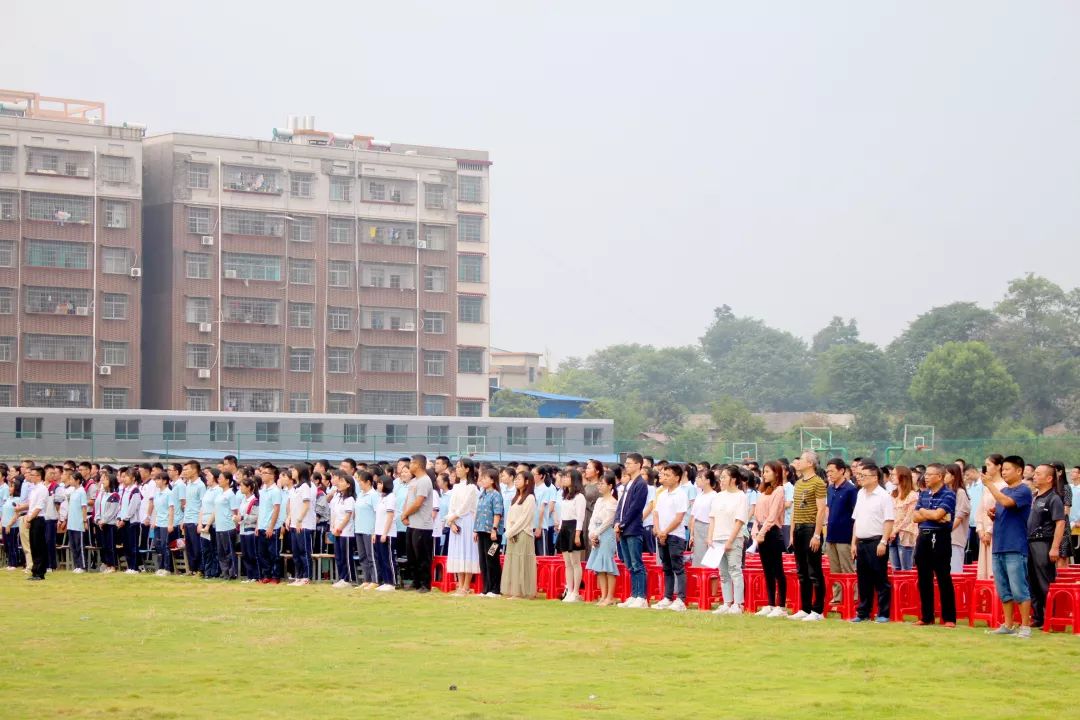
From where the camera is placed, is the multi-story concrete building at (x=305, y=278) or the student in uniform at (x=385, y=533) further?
the multi-story concrete building at (x=305, y=278)

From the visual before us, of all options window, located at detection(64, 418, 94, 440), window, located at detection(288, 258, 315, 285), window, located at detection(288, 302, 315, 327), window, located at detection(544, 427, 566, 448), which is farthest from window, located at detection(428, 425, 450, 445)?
window, located at detection(64, 418, 94, 440)

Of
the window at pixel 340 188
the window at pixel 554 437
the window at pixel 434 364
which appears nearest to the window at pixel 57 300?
the window at pixel 340 188

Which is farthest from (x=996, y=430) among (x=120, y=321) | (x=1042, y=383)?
(x=120, y=321)

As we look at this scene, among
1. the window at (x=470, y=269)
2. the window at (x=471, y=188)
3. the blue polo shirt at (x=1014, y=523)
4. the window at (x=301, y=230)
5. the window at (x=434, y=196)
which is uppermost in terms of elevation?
the window at (x=471, y=188)

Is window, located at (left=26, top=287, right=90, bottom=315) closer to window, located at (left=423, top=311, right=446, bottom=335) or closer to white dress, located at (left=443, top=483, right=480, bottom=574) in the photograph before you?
window, located at (left=423, top=311, right=446, bottom=335)

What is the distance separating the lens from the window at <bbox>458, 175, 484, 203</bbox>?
8481 centimetres

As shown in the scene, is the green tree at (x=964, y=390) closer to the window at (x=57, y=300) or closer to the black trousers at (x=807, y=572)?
the window at (x=57, y=300)

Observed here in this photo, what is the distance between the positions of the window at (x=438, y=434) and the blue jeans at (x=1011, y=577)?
169 ft

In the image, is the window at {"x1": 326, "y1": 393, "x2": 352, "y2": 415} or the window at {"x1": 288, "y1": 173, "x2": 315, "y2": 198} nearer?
the window at {"x1": 288, "y1": 173, "x2": 315, "y2": 198}

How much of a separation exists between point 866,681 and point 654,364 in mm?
113286

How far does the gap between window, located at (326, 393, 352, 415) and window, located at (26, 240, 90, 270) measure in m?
14.2

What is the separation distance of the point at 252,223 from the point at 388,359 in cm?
1057

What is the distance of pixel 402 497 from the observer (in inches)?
855

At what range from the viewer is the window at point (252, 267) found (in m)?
73.6
